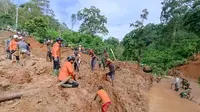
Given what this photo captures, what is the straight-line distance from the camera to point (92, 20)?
55656mm

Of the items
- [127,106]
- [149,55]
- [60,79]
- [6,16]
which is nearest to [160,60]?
[149,55]

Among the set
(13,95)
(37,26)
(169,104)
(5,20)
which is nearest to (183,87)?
(169,104)

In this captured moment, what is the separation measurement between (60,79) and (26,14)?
152 ft

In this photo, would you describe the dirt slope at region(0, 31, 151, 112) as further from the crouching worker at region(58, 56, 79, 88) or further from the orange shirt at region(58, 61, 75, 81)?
the orange shirt at region(58, 61, 75, 81)

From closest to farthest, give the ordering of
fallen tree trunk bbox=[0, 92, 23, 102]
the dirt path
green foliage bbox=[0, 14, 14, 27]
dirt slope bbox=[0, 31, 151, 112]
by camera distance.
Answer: fallen tree trunk bbox=[0, 92, 23, 102]
dirt slope bbox=[0, 31, 151, 112]
the dirt path
green foliage bbox=[0, 14, 14, 27]

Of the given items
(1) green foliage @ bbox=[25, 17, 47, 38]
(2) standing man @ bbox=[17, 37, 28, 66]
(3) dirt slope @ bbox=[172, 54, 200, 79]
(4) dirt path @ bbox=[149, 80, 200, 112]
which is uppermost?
(1) green foliage @ bbox=[25, 17, 47, 38]

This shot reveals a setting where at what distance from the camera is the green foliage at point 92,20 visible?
184 ft

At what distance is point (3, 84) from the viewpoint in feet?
32.6

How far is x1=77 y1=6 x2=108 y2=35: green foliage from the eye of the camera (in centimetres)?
5603

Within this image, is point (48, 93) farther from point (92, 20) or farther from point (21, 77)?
point (92, 20)

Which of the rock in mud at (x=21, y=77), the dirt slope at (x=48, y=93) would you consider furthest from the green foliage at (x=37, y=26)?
the rock in mud at (x=21, y=77)

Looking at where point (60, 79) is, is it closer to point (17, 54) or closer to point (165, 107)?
Answer: point (17, 54)

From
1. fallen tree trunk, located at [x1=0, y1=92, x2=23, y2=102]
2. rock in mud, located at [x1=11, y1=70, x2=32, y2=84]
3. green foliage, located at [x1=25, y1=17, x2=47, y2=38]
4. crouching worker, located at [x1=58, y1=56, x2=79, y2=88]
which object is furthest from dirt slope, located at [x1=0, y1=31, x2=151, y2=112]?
green foliage, located at [x1=25, y1=17, x2=47, y2=38]

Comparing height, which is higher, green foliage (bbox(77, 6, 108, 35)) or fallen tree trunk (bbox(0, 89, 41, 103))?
green foliage (bbox(77, 6, 108, 35))
